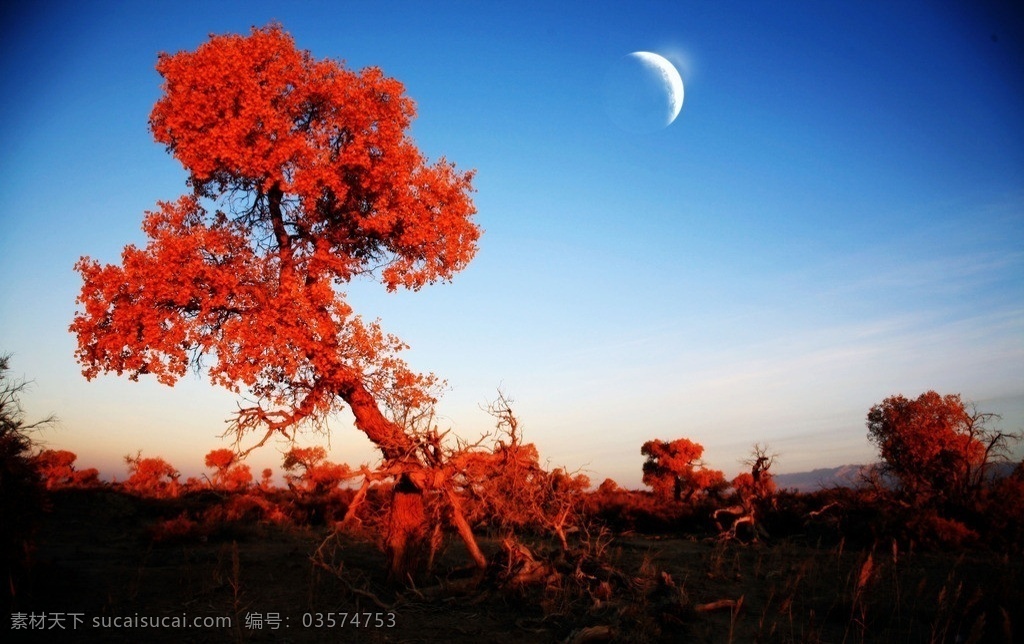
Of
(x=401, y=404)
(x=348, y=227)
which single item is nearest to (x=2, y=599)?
(x=401, y=404)

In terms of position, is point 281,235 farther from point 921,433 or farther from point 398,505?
point 921,433

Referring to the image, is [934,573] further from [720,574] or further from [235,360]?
[235,360]

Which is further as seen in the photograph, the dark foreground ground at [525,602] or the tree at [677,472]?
the tree at [677,472]

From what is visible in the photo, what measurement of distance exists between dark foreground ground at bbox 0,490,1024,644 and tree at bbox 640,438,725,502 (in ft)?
72.0

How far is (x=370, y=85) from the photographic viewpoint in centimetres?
1126

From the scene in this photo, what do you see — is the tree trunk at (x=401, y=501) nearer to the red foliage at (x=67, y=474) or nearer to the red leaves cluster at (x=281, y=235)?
the red leaves cluster at (x=281, y=235)

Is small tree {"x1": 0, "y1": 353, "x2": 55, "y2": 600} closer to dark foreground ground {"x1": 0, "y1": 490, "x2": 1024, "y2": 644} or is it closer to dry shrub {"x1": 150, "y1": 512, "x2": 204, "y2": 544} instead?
dark foreground ground {"x1": 0, "y1": 490, "x2": 1024, "y2": 644}

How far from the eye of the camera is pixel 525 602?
364 inches

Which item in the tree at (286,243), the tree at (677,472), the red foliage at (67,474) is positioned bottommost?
the tree at (677,472)

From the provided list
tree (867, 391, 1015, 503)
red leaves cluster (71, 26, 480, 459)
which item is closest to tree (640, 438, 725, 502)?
tree (867, 391, 1015, 503)

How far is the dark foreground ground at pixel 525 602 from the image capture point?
7.91 metres


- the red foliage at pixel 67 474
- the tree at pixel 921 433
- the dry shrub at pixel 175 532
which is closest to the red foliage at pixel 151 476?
the red foliage at pixel 67 474

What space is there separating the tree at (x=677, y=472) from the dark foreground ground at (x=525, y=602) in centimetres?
2195

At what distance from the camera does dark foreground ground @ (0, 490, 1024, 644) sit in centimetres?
791
